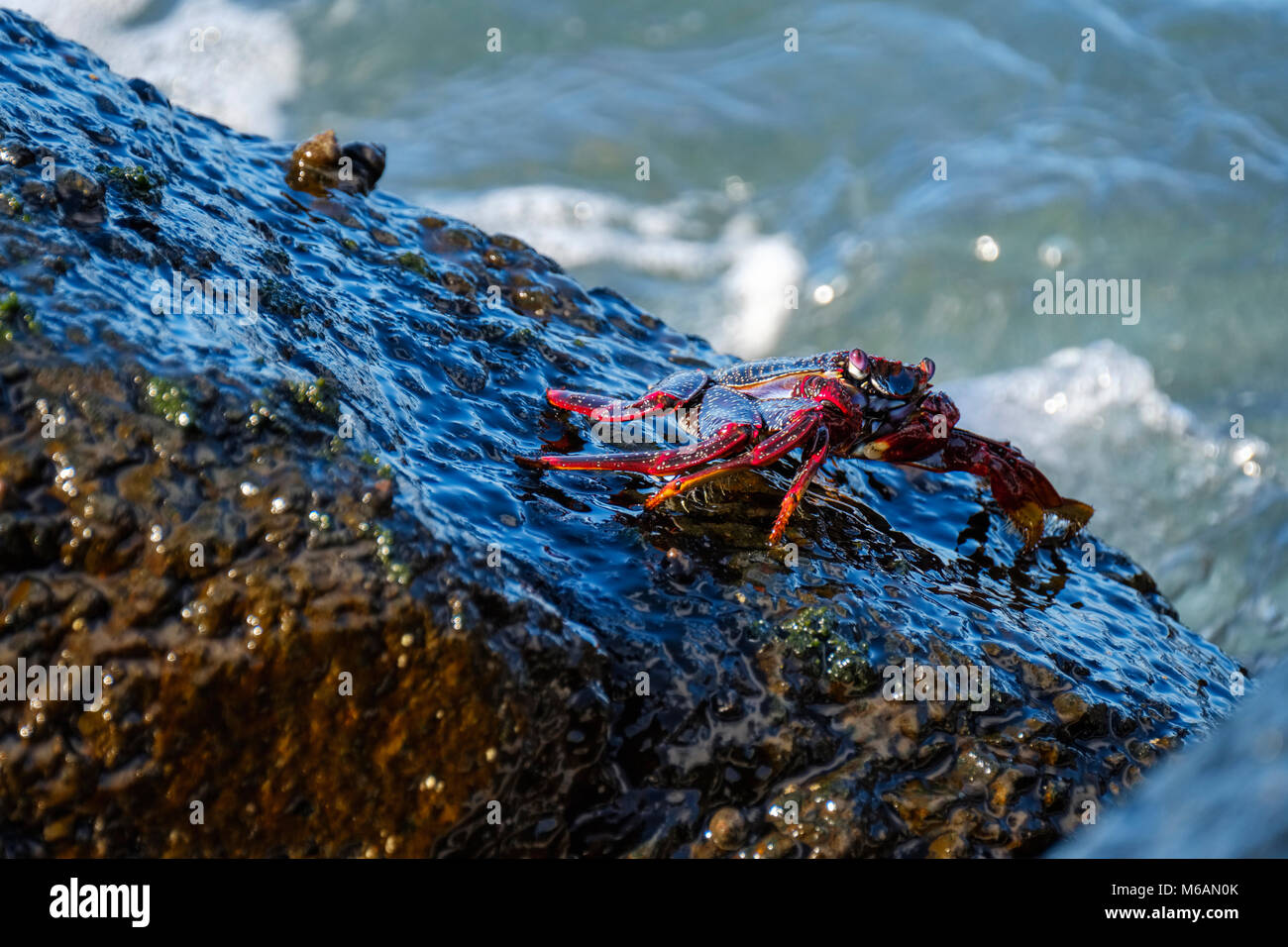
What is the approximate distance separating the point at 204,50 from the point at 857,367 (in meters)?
13.5

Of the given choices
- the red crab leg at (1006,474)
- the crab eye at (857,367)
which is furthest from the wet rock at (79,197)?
the red crab leg at (1006,474)

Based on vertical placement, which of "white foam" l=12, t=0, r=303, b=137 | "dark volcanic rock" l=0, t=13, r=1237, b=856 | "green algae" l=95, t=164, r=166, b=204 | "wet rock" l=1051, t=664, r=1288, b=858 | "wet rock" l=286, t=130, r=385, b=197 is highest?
"white foam" l=12, t=0, r=303, b=137

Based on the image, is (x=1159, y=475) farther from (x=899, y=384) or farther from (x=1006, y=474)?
(x=899, y=384)

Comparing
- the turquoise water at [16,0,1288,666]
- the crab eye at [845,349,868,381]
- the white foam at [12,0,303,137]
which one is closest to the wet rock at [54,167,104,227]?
the crab eye at [845,349,868,381]

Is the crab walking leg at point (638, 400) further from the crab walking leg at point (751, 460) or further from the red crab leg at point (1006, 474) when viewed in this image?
the red crab leg at point (1006, 474)

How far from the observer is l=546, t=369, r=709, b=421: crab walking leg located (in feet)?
12.8

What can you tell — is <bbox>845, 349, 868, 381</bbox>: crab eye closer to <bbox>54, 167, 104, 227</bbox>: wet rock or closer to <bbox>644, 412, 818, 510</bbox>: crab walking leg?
<bbox>644, 412, 818, 510</bbox>: crab walking leg

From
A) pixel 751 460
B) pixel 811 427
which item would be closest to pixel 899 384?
pixel 811 427

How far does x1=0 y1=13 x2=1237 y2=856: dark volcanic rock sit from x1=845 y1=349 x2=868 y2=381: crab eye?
1.65 feet

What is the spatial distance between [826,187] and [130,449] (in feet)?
37.0

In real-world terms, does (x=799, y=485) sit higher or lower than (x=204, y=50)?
lower

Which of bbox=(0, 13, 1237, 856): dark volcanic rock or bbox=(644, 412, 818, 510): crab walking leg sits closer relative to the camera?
bbox=(0, 13, 1237, 856): dark volcanic rock

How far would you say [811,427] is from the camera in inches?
145

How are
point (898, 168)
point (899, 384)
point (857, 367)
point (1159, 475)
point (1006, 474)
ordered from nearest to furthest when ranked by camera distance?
point (857, 367) < point (899, 384) < point (1006, 474) < point (1159, 475) < point (898, 168)
